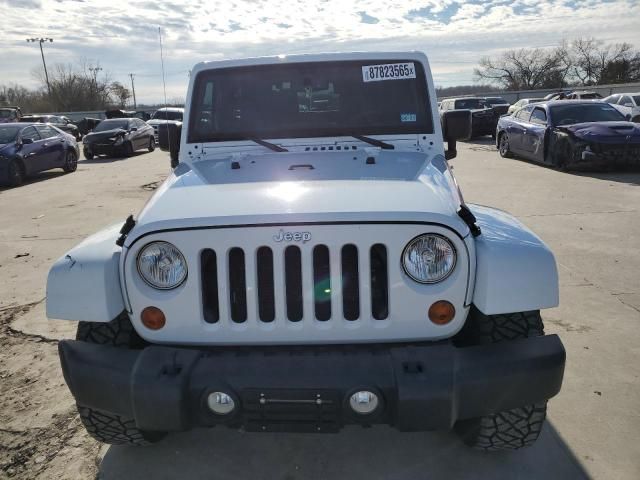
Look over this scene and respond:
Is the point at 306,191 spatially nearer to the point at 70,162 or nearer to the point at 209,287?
the point at 209,287

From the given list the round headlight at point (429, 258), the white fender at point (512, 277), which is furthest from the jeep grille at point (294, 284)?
the white fender at point (512, 277)

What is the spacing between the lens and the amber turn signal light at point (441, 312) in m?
2.11

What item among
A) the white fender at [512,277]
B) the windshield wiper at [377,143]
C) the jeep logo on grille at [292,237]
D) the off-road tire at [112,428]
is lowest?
the off-road tire at [112,428]

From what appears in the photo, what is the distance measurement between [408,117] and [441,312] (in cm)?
165

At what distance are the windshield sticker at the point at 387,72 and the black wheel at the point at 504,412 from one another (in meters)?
1.77

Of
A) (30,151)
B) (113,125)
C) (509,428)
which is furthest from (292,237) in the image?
(113,125)

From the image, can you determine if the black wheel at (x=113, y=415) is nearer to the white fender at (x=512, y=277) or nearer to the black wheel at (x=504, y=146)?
the white fender at (x=512, y=277)

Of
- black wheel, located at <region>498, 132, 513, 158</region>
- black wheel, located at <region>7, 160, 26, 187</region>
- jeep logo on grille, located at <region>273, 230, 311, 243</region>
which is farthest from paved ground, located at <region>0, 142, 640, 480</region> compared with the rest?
black wheel, located at <region>498, 132, 513, 158</region>

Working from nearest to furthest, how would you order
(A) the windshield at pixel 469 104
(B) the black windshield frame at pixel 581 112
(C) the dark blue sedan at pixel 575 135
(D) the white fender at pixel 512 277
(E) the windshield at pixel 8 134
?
(D) the white fender at pixel 512 277
(C) the dark blue sedan at pixel 575 135
(B) the black windshield frame at pixel 581 112
(E) the windshield at pixel 8 134
(A) the windshield at pixel 469 104

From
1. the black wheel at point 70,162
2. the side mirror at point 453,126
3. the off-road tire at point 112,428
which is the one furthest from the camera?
the black wheel at point 70,162

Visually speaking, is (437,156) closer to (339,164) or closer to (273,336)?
(339,164)

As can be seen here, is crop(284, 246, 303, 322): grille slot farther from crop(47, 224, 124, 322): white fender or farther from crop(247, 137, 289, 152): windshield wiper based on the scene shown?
crop(247, 137, 289, 152): windshield wiper

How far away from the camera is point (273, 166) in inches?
116

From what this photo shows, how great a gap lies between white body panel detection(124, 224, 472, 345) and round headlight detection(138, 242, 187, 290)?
0.03 m
